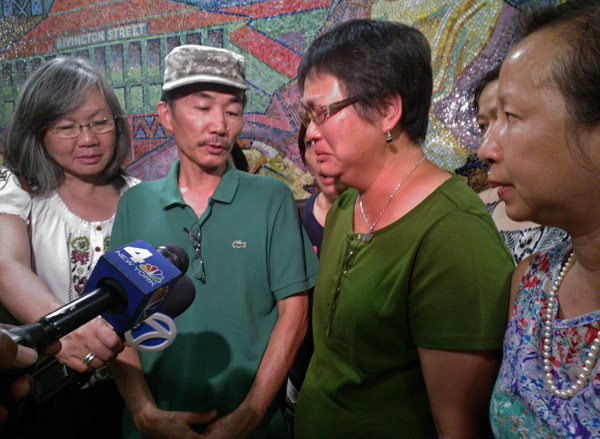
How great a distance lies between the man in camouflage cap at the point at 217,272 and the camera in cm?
135

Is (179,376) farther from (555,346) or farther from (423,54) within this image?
(423,54)

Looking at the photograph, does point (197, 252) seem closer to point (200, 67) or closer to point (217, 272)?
point (217, 272)

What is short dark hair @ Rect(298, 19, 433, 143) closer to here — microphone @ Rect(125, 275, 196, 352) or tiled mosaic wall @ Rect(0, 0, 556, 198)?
microphone @ Rect(125, 275, 196, 352)

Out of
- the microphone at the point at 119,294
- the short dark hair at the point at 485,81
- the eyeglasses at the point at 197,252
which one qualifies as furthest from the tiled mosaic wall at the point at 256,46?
the microphone at the point at 119,294

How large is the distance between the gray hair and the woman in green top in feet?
3.11

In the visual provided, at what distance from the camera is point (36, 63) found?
3111 mm

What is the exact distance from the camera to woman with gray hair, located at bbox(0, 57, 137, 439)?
1.56 m

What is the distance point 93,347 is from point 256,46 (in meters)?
2.01

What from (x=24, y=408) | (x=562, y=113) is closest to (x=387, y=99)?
(x=562, y=113)

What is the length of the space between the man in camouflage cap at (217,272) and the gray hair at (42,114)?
0.39 metres

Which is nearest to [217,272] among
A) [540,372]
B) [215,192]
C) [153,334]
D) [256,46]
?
[215,192]

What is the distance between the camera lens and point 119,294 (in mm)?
782

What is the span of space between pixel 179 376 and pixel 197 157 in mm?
→ 690

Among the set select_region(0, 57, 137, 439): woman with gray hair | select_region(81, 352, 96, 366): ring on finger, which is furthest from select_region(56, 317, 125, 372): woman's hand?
select_region(0, 57, 137, 439): woman with gray hair
